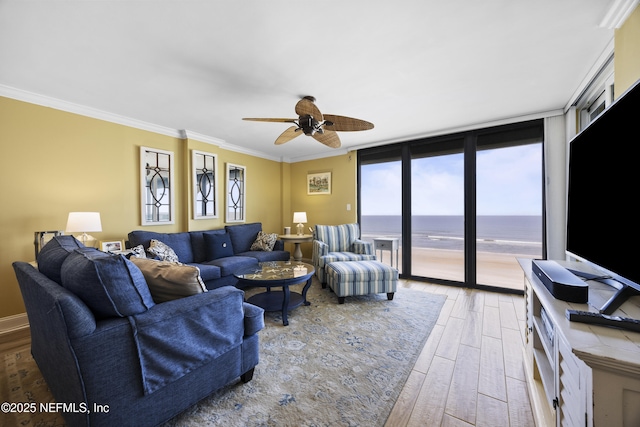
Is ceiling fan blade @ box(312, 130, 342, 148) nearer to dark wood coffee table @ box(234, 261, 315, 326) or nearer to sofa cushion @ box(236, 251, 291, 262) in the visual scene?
dark wood coffee table @ box(234, 261, 315, 326)

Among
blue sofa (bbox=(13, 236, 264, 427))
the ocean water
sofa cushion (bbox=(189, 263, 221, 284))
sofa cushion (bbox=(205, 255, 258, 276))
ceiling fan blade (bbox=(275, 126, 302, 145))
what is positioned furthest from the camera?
the ocean water

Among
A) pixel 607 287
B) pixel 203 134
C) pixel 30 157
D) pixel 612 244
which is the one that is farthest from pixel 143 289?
pixel 203 134

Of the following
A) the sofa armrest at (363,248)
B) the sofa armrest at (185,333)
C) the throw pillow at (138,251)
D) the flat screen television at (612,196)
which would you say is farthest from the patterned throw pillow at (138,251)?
the flat screen television at (612,196)

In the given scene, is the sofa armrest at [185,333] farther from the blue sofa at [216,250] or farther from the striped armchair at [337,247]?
the striped armchair at [337,247]

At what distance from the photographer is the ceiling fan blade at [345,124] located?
228 centimetres

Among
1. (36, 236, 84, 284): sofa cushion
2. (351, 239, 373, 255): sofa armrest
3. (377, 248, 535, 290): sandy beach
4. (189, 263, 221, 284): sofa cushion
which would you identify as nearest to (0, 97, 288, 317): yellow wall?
(189, 263, 221, 284): sofa cushion

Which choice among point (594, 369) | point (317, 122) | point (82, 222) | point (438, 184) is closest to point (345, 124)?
point (317, 122)

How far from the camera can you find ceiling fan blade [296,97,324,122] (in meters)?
2.07

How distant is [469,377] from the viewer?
1.64 m

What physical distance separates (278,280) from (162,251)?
1.65 metres

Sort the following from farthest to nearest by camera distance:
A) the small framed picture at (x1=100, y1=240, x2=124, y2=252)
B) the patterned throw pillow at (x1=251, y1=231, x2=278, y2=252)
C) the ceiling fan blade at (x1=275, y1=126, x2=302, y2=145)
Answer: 1. the patterned throw pillow at (x1=251, y1=231, x2=278, y2=252)
2. the small framed picture at (x1=100, y1=240, x2=124, y2=252)
3. the ceiling fan blade at (x1=275, y1=126, x2=302, y2=145)

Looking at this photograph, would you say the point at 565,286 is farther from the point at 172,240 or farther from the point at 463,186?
the point at 172,240

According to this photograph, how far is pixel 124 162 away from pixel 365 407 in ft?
12.4

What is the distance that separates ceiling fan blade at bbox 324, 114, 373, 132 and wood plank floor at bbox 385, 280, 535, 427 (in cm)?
206
